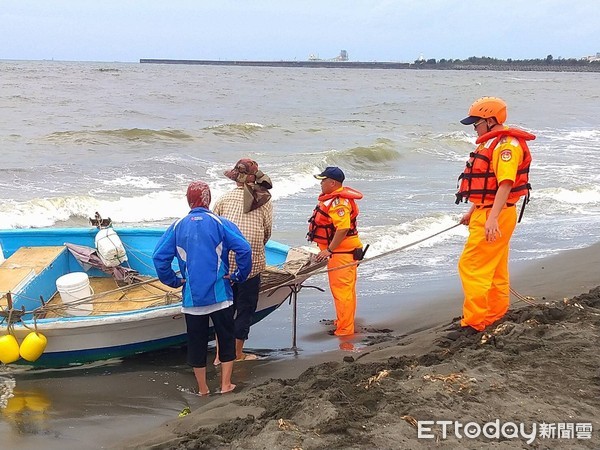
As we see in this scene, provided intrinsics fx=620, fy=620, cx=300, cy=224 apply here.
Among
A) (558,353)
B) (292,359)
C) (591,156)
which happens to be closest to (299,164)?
(591,156)

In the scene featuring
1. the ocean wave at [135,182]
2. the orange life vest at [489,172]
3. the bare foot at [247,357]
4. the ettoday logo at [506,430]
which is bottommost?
the bare foot at [247,357]

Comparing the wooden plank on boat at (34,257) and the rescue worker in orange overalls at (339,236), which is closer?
the rescue worker in orange overalls at (339,236)

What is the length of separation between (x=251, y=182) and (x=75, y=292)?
1.91 meters

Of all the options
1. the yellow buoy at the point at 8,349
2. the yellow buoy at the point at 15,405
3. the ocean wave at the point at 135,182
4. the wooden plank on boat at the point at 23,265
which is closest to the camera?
the yellow buoy at the point at 15,405

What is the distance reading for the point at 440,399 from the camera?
3322mm

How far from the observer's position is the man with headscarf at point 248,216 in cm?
500

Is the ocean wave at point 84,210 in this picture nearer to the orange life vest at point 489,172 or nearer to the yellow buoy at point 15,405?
the yellow buoy at point 15,405

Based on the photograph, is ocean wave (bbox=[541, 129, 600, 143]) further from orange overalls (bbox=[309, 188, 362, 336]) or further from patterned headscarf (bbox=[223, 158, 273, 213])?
patterned headscarf (bbox=[223, 158, 273, 213])

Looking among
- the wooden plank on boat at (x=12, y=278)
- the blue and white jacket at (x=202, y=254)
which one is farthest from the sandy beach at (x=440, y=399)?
the wooden plank on boat at (x=12, y=278)

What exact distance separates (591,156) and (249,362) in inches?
702

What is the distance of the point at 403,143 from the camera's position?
22.7 m

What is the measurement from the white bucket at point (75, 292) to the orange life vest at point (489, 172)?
3376mm

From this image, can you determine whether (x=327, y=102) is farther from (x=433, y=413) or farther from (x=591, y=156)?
(x=433, y=413)

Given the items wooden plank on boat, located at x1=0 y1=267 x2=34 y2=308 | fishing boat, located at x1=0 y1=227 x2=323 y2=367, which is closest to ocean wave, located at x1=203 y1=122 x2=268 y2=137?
fishing boat, located at x1=0 y1=227 x2=323 y2=367
